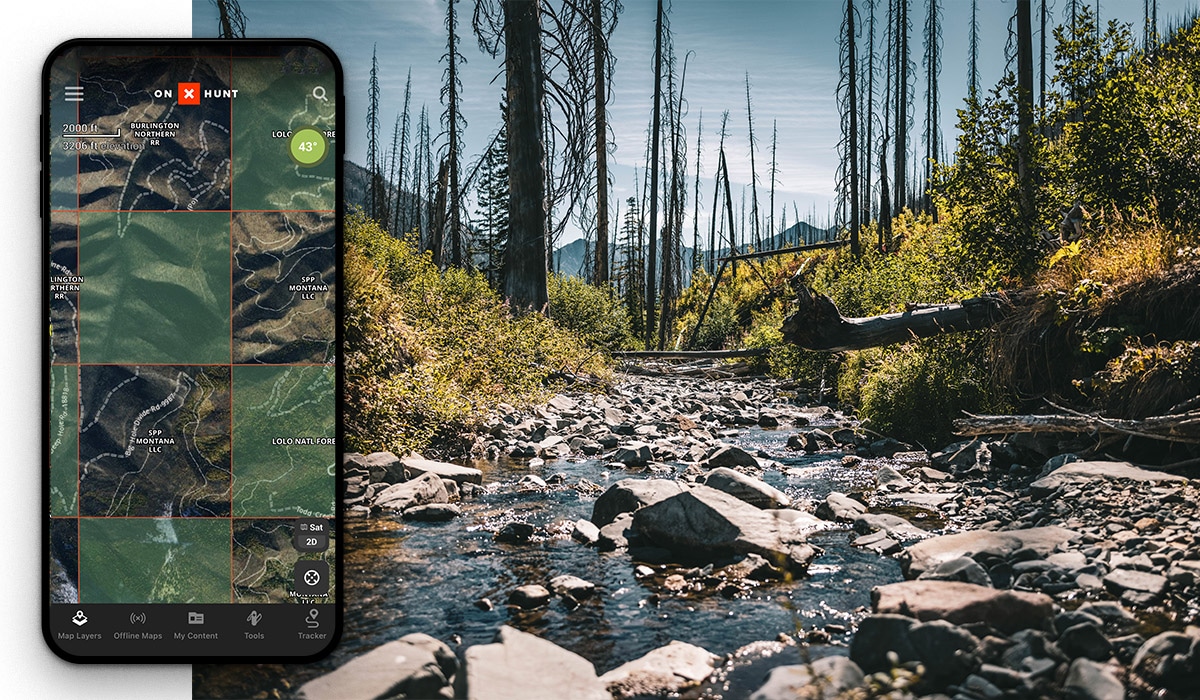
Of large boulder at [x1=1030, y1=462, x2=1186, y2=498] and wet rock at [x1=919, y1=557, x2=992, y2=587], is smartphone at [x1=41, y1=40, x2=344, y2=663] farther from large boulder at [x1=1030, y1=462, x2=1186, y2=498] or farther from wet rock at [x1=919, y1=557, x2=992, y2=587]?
large boulder at [x1=1030, y1=462, x2=1186, y2=498]

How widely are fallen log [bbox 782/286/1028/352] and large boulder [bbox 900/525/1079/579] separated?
8.35 feet

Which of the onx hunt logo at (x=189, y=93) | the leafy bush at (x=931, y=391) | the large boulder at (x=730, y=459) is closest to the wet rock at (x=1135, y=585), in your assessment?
the large boulder at (x=730, y=459)

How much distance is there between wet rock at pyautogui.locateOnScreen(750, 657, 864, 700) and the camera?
2066mm

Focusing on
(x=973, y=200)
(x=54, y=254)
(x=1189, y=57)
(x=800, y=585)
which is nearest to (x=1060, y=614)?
(x=800, y=585)

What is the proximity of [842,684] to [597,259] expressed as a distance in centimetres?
1282

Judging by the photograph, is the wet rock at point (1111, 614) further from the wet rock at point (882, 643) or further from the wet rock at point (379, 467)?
the wet rock at point (379, 467)

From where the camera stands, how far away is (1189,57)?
5531 millimetres

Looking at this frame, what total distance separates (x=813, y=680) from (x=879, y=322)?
4.35 metres

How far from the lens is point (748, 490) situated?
4.39 metres

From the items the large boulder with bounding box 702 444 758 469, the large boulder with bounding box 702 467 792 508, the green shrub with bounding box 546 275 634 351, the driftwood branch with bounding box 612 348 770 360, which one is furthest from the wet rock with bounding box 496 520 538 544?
the green shrub with bounding box 546 275 634 351

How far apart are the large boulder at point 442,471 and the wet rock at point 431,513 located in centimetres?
54

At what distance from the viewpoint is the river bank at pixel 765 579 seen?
7.13 ft

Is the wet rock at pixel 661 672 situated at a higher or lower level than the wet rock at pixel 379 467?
lower

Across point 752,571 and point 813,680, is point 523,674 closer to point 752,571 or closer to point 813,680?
point 813,680
